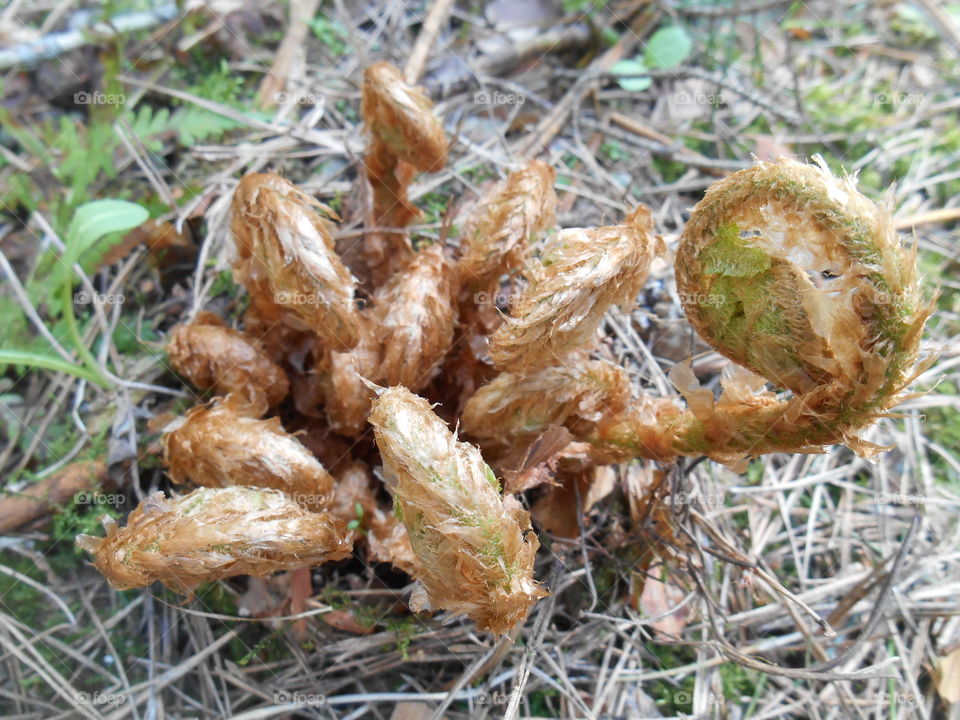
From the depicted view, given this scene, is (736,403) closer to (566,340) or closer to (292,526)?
(566,340)

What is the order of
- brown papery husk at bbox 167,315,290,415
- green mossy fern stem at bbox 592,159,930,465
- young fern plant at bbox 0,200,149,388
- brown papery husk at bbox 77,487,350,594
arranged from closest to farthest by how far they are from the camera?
green mossy fern stem at bbox 592,159,930,465
brown papery husk at bbox 77,487,350,594
brown papery husk at bbox 167,315,290,415
young fern plant at bbox 0,200,149,388

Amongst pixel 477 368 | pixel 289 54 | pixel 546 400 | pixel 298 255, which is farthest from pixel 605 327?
pixel 289 54

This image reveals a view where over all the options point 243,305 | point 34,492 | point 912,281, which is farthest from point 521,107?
point 34,492

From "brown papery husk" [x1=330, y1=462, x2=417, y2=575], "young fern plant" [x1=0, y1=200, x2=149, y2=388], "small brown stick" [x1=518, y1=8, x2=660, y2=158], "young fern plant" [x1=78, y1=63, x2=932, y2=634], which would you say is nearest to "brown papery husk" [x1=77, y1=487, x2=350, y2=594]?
"young fern plant" [x1=78, y1=63, x2=932, y2=634]

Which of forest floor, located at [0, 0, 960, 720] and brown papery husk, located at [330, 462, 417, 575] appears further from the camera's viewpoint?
forest floor, located at [0, 0, 960, 720]

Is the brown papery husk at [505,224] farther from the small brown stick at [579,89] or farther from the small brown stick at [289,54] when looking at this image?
the small brown stick at [289,54]

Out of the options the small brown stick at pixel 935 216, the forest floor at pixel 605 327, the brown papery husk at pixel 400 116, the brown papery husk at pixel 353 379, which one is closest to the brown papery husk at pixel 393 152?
the brown papery husk at pixel 400 116

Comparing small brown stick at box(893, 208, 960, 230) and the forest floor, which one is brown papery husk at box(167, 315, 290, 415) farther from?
small brown stick at box(893, 208, 960, 230)
